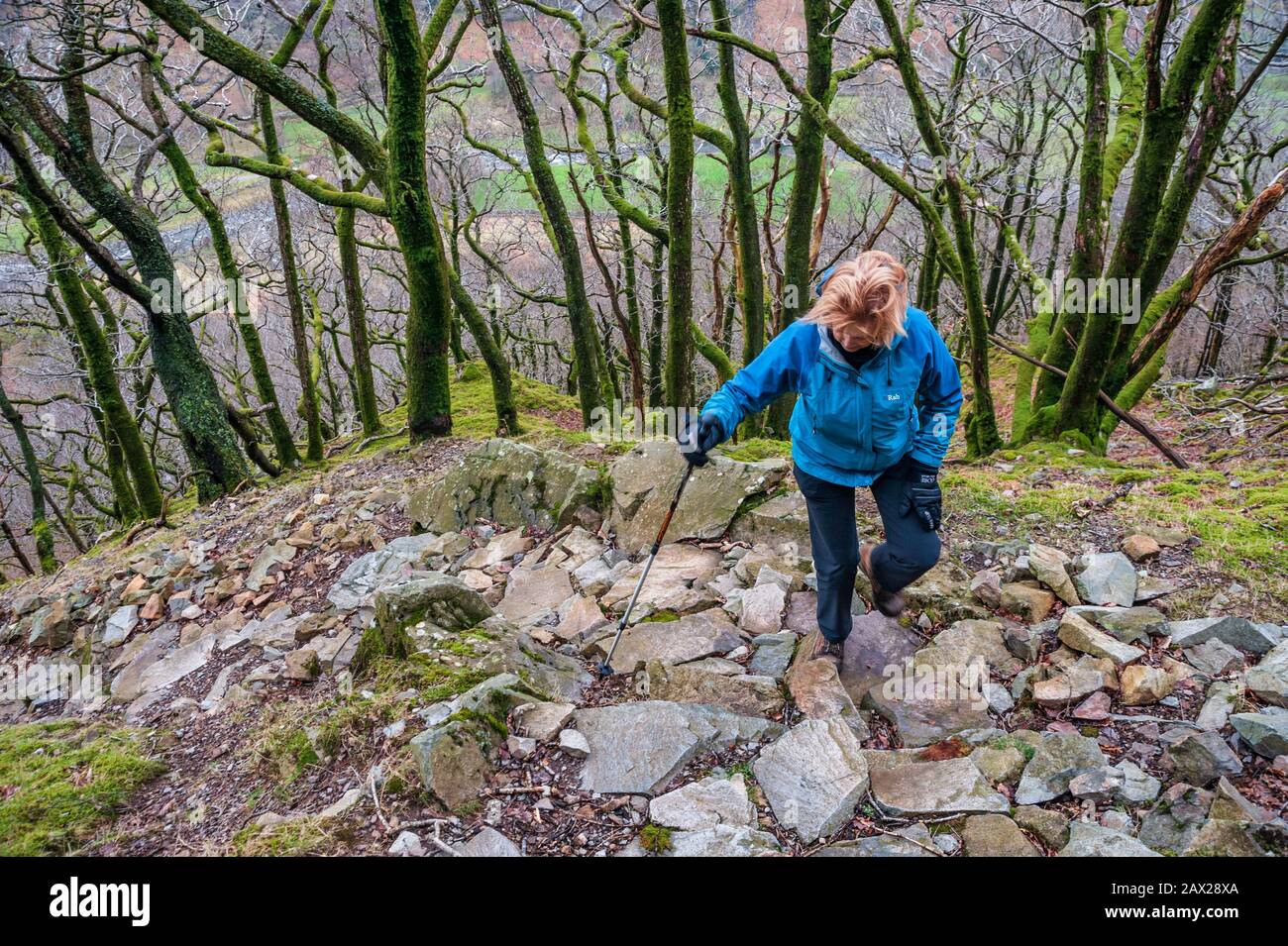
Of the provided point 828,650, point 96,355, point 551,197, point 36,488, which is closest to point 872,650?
point 828,650

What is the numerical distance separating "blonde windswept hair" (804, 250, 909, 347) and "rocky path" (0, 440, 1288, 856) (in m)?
1.97

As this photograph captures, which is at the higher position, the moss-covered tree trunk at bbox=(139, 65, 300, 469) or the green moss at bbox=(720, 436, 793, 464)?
the moss-covered tree trunk at bbox=(139, 65, 300, 469)

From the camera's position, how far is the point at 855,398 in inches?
137

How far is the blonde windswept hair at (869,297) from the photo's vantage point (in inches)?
126

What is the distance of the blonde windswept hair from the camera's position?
126 inches

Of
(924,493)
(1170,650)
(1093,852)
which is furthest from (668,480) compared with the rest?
(1093,852)

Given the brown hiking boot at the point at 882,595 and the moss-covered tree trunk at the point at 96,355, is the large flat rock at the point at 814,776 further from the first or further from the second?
the moss-covered tree trunk at the point at 96,355

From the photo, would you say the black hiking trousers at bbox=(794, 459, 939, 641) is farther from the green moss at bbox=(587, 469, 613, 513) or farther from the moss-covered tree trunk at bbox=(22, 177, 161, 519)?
the moss-covered tree trunk at bbox=(22, 177, 161, 519)

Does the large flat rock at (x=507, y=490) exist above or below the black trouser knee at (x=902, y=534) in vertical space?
below

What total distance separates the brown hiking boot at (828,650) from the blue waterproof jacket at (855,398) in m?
1.04

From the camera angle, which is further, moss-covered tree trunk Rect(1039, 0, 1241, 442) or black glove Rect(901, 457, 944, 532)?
moss-covered tree trunk Rect(1039, 0, 1241, 442)
